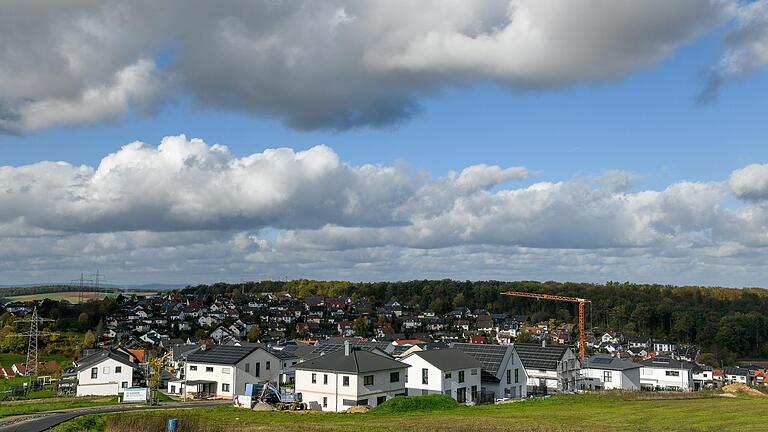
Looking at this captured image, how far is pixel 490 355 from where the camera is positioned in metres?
60.6

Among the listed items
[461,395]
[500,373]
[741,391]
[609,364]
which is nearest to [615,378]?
[609,364]

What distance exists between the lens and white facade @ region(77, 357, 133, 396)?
6199 centimetres

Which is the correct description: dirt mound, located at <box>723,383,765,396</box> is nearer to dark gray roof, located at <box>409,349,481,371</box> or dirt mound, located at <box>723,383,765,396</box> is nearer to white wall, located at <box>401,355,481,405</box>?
dark gray roof, located at <box>409,349,481,371</box>

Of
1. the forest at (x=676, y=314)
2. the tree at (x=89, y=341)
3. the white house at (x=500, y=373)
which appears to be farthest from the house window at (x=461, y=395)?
the forest at (x=676, y=314)

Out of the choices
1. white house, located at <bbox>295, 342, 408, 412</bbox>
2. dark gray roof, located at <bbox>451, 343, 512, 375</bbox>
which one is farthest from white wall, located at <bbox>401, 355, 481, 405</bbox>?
dark gray roof, located at <bbox>451, 343, 512, 375</bbox>

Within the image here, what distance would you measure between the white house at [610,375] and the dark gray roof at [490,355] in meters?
16.4

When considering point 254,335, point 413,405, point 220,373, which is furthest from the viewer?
point 254,335

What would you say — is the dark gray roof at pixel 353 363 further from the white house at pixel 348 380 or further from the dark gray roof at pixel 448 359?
the dark gray roof at pixel 448 359

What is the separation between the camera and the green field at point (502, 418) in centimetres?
3200

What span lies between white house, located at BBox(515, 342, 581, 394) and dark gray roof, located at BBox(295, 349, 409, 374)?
20.1 m

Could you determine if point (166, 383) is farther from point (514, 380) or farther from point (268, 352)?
point (514, 380)

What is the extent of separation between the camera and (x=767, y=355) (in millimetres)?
139875

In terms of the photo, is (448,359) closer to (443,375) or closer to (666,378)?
(443,375)

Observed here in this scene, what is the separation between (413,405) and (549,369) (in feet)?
85.7
